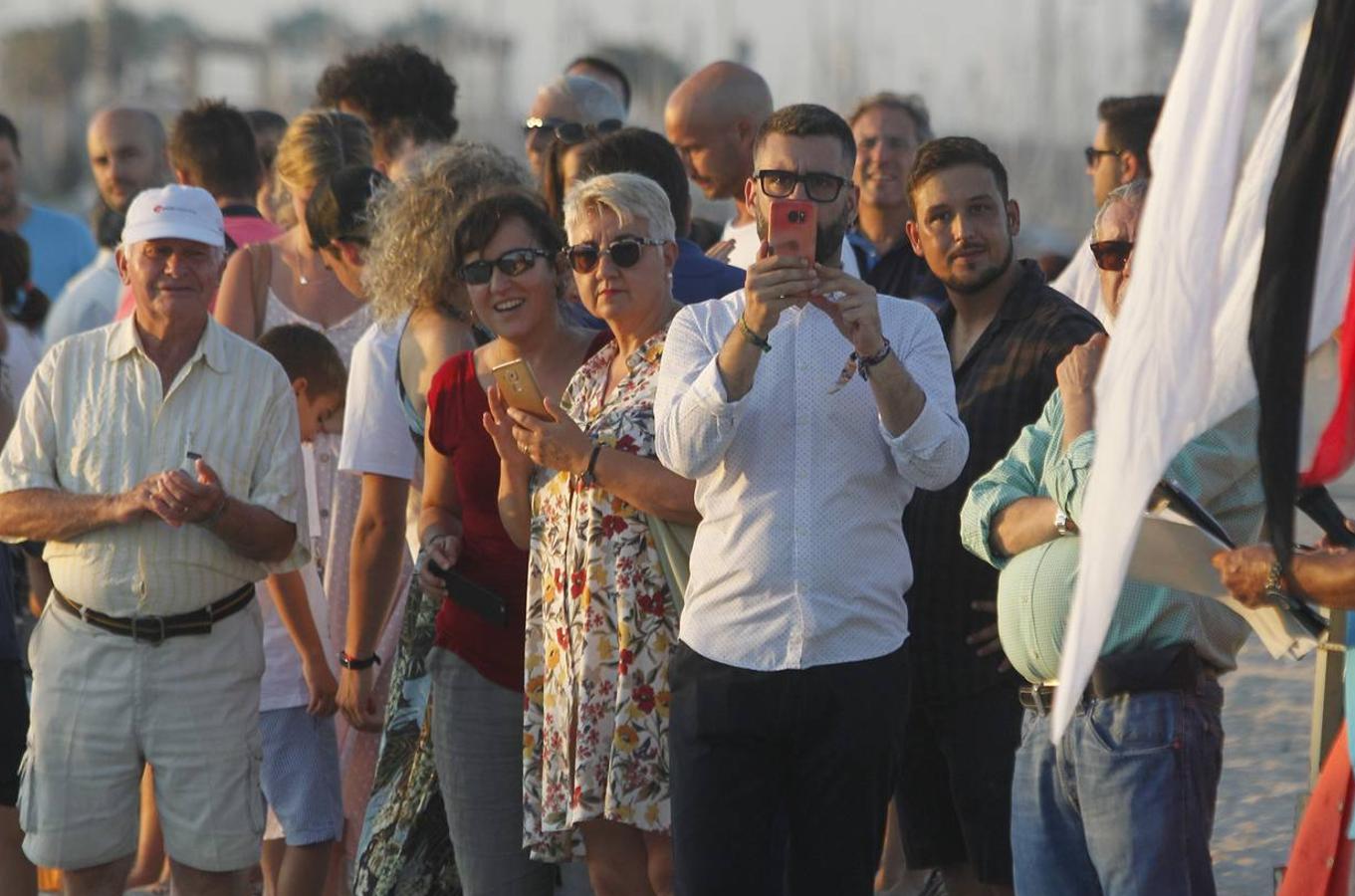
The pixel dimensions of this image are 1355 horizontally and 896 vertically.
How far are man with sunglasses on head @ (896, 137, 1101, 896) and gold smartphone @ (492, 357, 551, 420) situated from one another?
100 cm

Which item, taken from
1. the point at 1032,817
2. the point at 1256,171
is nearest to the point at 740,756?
the point at 1032,817

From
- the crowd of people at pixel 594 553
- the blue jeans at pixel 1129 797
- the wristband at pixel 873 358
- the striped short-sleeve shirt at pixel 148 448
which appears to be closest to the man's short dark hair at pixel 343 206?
the crowd of people at pixel 594 553

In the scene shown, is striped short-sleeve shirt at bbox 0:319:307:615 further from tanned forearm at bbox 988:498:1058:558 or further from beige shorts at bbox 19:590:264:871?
tanned forearm at bbox 988:498:1058:558

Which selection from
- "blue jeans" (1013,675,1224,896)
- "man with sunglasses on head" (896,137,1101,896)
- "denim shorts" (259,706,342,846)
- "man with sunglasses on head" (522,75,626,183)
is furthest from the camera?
"man with sunglasses on head" (522,75,626,183)

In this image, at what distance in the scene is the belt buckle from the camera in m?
5.38

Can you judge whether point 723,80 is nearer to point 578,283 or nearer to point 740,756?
point 578,283

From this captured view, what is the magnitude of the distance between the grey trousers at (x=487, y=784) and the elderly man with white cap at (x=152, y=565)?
0.67 m

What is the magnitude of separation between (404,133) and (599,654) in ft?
12.0

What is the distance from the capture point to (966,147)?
5.37 meters

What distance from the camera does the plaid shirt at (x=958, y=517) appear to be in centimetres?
509

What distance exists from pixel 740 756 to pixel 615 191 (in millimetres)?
1419

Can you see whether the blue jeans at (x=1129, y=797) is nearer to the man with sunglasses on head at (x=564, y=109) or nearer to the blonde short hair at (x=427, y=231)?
the blonde short hair at (x=427, y=231)

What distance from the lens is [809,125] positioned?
4.64 m

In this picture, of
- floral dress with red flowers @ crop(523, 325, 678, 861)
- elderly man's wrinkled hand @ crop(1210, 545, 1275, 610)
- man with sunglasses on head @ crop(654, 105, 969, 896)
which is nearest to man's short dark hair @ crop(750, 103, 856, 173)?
man with sunglasses on head @ crop(654, 105, 969, 896)
